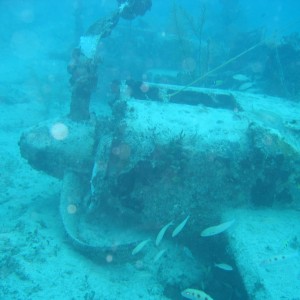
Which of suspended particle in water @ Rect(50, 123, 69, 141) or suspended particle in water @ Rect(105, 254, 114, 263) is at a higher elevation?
suspended particle in water @ Rect(50, 123, 69, 141)

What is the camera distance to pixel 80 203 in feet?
17.3

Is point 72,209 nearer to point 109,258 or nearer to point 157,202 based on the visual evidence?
point 109,258

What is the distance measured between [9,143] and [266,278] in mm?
8287

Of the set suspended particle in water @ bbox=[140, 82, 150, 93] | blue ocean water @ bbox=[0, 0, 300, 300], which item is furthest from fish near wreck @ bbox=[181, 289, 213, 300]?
suspended particle in water @ bbox=[140, 82, 150, 93]

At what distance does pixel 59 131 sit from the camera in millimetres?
5598

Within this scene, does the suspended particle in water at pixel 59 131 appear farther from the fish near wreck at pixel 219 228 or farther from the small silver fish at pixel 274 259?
the small silver fish at pixel 274 259

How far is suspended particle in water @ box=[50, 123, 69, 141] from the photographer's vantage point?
18.2 feet

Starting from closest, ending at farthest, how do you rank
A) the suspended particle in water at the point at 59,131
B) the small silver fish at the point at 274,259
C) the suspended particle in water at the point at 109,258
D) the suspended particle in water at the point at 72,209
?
the small silver fish at the point at 274,259, the suspended particle in water at the point at 109,258, the suspended particle in water at the point at 72,209, the suspended particle in water at the point at 59,131

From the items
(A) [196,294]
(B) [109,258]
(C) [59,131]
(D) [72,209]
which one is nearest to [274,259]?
(A) [196,294]

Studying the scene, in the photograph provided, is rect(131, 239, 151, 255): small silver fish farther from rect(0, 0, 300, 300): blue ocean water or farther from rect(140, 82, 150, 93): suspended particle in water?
rect(140, 82, 150, 93): suspended particle in water

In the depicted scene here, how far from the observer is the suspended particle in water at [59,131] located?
5.54m

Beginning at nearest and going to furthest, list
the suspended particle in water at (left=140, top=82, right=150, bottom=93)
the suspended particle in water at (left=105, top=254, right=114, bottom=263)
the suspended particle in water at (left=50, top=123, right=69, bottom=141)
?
the suspended particle in water at (left=105, top=254, right=114, bottom=263)
the suspended particle in water at (left=50, top=123, right=69, bottom=141)
the suspended particle in water at (left=140, top=82, right=150, bottom=93)

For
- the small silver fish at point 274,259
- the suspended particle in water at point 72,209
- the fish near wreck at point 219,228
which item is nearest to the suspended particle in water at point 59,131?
the suspended particle in water at point 72,209

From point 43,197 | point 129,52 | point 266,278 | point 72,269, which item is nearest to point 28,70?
point 129,52
